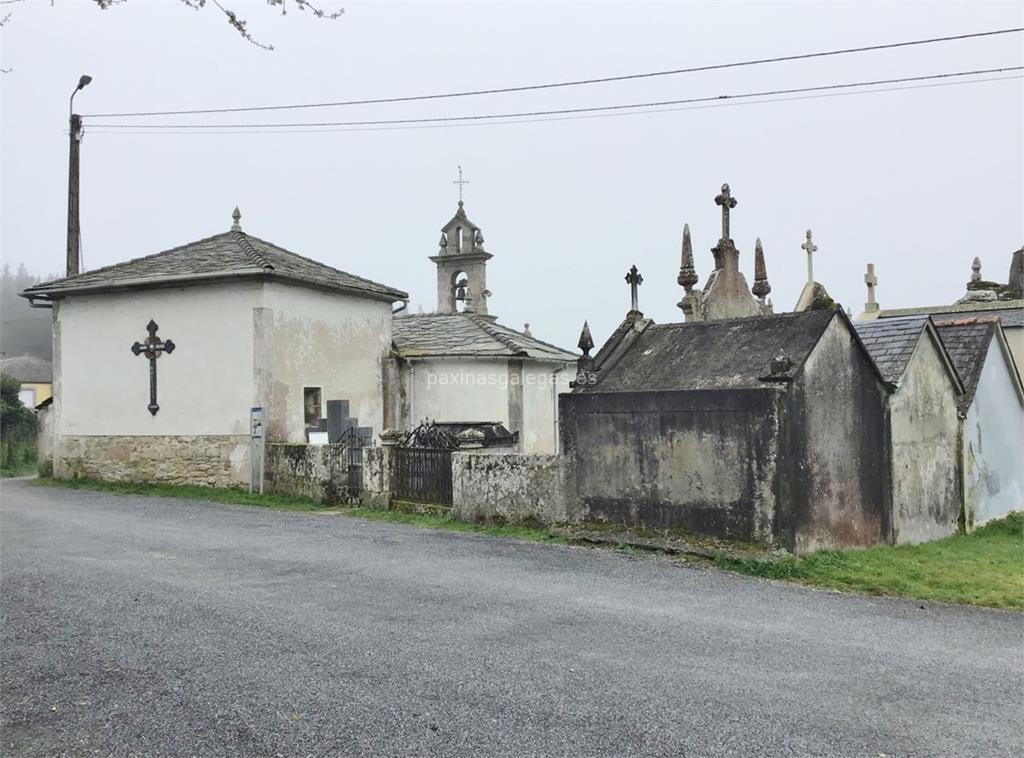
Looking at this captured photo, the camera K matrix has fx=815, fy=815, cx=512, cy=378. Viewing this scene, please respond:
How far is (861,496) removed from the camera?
37.8 ft

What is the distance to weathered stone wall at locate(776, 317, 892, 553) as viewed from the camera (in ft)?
33.4

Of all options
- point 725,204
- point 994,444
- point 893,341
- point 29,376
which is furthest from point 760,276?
point 29,376

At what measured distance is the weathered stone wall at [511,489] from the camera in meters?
12.3

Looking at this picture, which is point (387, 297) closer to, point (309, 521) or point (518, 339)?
point (518, 339)

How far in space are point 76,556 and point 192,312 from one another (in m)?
9.19

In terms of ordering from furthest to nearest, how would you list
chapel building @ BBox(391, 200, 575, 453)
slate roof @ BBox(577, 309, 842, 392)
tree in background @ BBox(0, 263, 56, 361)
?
tree in background @ BBox(0, 263, 56, 361) < chapel building @ BBox(391, 200, 575, 453) < slate roof @ BBox(577, 309, 842, 392)

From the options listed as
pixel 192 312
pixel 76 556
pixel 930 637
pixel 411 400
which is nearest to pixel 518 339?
pixel 411 400

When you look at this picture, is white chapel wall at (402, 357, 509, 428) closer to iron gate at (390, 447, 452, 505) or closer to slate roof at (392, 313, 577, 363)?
slate roof at (392, 313, 577, 363)

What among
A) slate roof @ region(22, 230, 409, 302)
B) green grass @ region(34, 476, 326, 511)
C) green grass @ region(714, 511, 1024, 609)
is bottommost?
green grass @ region(714, 511, 1024, 609)

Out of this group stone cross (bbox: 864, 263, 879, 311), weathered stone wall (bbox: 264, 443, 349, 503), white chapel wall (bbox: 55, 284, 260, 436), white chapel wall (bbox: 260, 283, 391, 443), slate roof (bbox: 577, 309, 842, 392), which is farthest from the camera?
stone cross (bbox: 864, 263, 879, 311)

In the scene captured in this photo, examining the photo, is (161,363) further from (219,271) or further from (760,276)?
(760,276)

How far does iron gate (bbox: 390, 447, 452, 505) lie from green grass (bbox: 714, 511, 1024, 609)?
5341mm

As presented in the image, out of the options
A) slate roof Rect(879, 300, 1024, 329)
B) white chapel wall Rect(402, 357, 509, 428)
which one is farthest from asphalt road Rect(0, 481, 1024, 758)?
slate roof Rect(879, 300, 1024, 329)

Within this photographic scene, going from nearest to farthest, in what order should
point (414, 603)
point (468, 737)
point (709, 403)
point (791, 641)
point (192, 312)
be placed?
point (468, 737) → point (791, 641) → point (414, 603) → point (709, 403) → point (192, 312)
